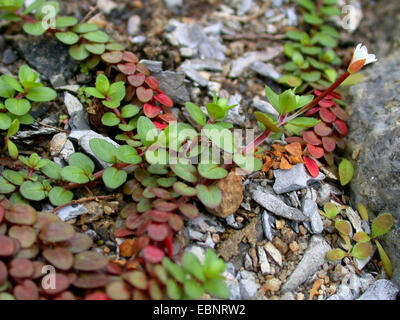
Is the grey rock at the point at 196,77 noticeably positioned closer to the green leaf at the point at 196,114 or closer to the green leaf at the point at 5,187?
the green leaf at the point at 196,114

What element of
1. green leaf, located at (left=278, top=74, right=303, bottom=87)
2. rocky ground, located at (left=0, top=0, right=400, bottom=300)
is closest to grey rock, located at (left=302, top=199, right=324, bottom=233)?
rocky ground, located at (left=0, top=0, right=400, bottom=300)

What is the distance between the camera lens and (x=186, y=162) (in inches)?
95.6

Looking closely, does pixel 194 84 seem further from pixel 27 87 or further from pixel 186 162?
pixel 27 87

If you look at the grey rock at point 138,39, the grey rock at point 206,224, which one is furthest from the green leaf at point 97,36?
the grey rock at point 206,224

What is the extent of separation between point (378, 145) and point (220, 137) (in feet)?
3.70

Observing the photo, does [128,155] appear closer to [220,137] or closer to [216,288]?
[220,137]

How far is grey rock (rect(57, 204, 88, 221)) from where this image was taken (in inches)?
95.3

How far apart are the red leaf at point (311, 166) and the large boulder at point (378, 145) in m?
0.30

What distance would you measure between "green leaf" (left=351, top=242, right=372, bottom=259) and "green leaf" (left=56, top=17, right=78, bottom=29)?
7.93 ft

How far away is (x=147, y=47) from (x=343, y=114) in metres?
1.53

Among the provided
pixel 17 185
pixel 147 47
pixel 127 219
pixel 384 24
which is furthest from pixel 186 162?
pixel 384 24

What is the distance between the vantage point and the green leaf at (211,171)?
7.61ft

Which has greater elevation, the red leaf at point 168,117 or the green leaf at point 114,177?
the red leaf at point 168,117

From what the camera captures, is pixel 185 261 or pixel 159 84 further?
pixel 159 84
